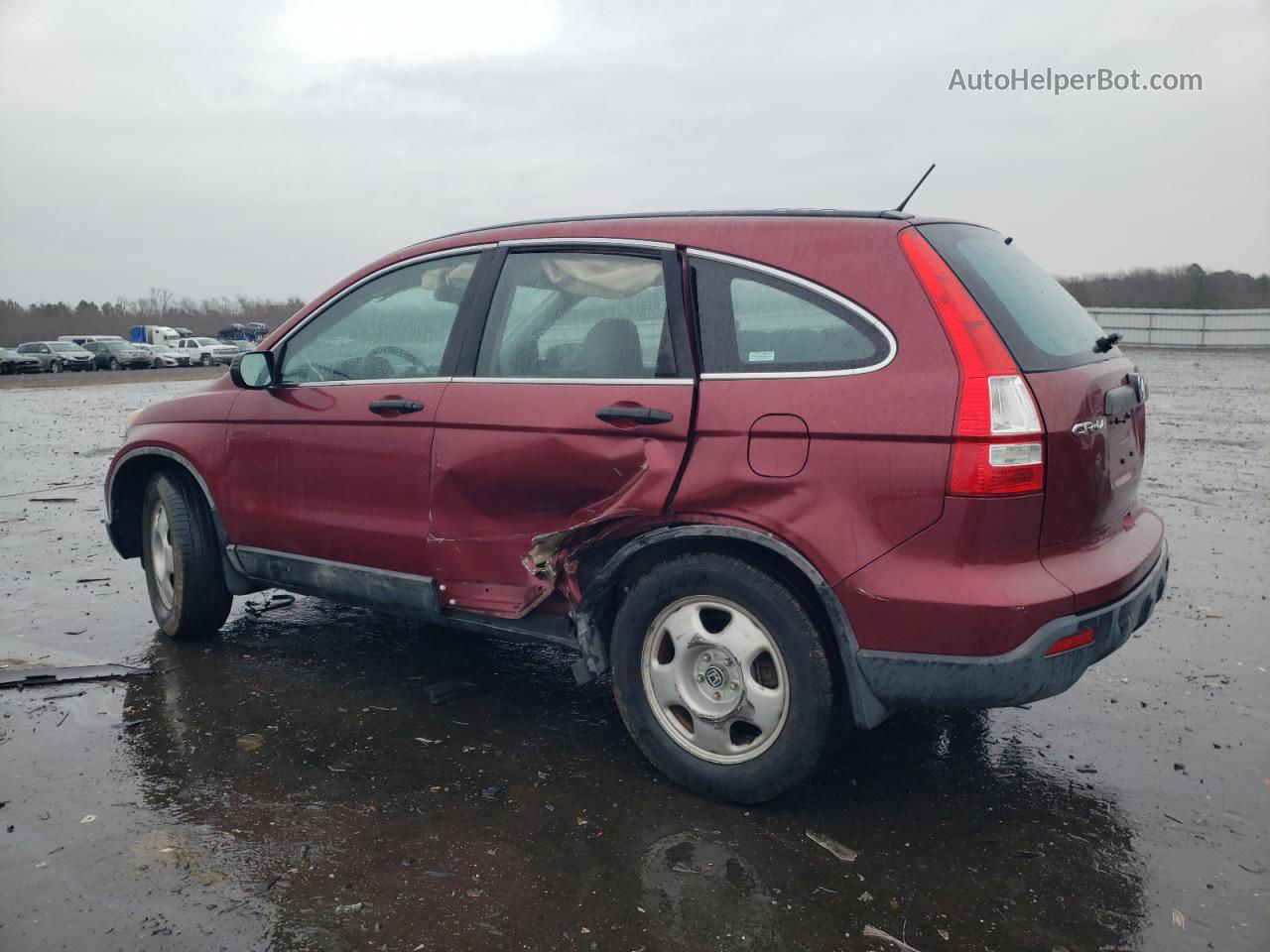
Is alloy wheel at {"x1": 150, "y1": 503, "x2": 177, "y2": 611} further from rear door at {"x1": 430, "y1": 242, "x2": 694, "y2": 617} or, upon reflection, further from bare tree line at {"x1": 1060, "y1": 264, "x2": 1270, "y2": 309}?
bare tree line at {"x1": 1060, "y1": 264, "x2": 1270, "y2": 309}

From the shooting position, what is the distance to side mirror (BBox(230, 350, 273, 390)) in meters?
4.48

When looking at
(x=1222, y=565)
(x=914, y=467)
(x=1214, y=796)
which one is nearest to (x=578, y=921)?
(x=914, y=467)

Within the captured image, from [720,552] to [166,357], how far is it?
168ft

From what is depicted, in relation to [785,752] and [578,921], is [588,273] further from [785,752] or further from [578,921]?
[578,921]

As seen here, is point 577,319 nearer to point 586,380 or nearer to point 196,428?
point 586,380

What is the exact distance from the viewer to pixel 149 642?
4938mm

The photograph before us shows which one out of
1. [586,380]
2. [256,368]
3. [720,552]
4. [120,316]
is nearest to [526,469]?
[586,380]

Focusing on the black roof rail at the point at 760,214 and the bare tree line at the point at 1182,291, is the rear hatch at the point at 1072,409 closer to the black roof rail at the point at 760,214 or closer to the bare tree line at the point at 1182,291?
the black roof rail at the point at 760,214

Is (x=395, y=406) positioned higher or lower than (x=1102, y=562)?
higher

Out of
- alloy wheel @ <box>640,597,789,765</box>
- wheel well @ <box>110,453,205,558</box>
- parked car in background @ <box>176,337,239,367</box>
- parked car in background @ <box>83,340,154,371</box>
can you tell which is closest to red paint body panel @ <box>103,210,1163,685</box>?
alloy wheel @ <box>640,597,789,765</box>

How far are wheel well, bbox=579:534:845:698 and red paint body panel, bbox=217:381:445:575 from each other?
785 millimetres

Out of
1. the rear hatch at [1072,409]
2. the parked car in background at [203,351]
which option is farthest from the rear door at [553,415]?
the parked car in background at [203,351]

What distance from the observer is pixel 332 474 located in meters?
4.16

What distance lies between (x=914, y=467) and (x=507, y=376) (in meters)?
1.60
